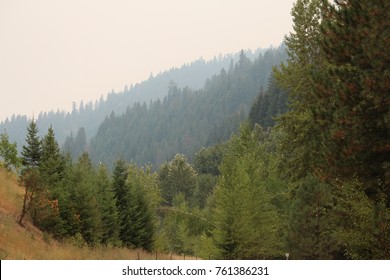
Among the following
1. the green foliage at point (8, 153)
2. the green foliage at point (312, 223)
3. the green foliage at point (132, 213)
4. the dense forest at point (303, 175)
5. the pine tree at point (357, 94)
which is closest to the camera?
the pine tree at point (357, 94)

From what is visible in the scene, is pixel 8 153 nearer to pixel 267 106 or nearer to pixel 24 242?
pixel 24 242

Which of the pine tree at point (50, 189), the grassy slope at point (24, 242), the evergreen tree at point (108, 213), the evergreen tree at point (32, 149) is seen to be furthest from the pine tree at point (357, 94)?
the evergreen tree at point (32, 149)

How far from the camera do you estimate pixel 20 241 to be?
20594 mm

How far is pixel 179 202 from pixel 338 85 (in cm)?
6807

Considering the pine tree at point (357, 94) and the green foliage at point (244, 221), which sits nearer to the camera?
the pine tree at point (357, 94)

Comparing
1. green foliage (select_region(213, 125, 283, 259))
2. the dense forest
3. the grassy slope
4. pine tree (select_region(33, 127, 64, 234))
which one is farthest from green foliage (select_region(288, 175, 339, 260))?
pine tree (select_region(33, 127, 64, 234))

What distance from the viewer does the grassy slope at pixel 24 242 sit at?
735 inches

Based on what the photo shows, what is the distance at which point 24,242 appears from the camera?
68.6ft

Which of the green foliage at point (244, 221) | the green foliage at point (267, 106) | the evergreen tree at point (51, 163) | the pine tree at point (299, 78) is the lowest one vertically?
the green foliage at point (244, 221)

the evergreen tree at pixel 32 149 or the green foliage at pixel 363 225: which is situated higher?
the evergreen tree at pixel 32 149

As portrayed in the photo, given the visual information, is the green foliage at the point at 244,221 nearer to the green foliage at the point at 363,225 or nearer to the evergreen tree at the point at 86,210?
the evergreen tree at the point at 86,210

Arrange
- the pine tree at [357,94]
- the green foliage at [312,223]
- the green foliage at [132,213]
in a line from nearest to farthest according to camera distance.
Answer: the pine tree at [357,94], the green foliage at [312,223], the green foliage at [132,213]

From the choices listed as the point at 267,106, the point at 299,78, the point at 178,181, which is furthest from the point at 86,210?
the point at 267,106

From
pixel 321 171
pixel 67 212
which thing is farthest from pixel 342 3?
pixel 67 212
